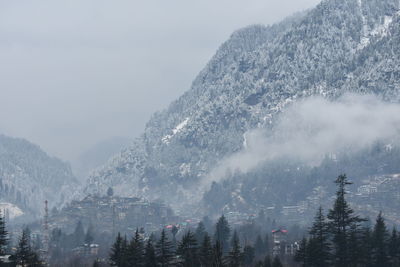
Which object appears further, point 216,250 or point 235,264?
point 235,264

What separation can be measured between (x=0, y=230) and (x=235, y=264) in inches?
1746

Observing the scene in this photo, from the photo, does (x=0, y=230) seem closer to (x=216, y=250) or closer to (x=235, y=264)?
(x=235, y=264)

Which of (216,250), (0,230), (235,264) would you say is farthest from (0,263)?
(216,250)

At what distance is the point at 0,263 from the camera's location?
19750 cm

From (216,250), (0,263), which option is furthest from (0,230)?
(216,250)

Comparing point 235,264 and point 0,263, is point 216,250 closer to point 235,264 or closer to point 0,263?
point 235,264

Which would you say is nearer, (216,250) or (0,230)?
(216,250)

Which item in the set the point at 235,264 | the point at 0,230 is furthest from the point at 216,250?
the point at 0,230

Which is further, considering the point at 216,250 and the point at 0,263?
the point at 0,263

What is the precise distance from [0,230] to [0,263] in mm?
Answer: 7570

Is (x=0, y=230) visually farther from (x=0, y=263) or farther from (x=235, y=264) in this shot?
(x=235, y=264)

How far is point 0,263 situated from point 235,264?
44653 mm

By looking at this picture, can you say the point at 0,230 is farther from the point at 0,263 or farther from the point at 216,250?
the point at 216,250
